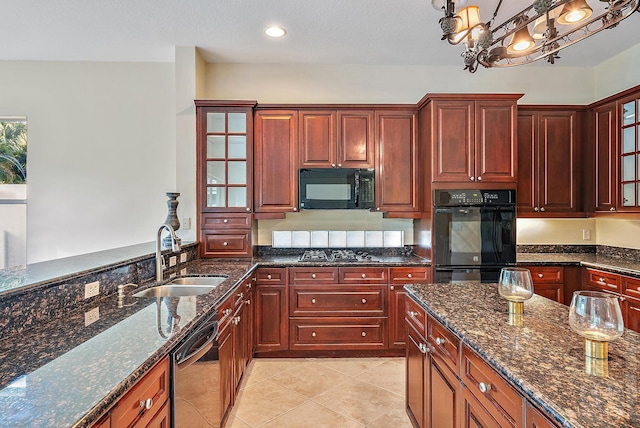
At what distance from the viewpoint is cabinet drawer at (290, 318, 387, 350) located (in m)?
3.19

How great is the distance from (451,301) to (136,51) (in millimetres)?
3646

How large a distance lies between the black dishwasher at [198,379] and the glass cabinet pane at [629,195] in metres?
3.64

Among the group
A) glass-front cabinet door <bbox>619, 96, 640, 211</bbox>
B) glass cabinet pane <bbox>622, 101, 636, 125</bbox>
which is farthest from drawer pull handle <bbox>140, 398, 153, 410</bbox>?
glass cabinet pane <bbox>622, 101, 636, 125</bbox>

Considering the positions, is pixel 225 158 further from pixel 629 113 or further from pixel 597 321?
pixel 629 113

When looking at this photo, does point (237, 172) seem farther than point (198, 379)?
Yes

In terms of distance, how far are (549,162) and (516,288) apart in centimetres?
263

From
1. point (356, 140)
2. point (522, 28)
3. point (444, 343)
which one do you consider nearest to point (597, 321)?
point (444, 343)

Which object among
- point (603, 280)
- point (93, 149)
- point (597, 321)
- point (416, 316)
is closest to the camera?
point (597, 321)

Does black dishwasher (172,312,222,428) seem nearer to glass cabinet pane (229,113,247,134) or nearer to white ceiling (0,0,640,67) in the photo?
glass cabinet pane (229,113,247,134)

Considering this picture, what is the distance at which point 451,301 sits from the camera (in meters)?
1.75

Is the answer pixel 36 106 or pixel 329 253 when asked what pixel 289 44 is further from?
pixel 36 106

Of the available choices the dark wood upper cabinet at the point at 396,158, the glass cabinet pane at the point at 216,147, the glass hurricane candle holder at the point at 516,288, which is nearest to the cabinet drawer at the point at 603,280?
the dark wood upper cabinet at the point at 396,158

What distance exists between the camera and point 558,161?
3.50 meters

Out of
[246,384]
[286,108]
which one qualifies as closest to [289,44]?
[286,108]
